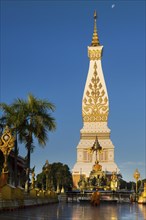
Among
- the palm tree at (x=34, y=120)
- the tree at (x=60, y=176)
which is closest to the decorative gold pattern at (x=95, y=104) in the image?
the tree at (x=60, y=176)

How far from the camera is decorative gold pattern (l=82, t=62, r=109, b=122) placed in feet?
316

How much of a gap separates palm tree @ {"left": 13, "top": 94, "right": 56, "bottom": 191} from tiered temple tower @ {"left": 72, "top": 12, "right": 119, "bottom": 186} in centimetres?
5966

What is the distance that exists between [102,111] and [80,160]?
1355 cm

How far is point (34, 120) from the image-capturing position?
28359 mm

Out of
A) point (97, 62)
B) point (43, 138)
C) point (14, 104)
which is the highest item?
point (97, 62)

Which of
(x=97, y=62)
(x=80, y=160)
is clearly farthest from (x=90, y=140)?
(x=97, y=62)

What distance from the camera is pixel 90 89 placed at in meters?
98.5

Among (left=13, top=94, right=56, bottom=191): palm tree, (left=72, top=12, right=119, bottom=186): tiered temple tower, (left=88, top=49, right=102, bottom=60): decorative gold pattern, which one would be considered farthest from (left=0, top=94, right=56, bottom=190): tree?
(left=88, top=49, right=102, bottom=60): decorative gold pattern

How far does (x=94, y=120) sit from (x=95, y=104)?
3.98 metres

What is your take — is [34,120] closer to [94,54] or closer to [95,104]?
[95,104]

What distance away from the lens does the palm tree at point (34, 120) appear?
28.1 metres

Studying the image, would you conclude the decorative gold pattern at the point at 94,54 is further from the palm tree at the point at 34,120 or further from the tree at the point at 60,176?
the palm tree at the point at 34,120

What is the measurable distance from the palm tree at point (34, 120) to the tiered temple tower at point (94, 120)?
196 ft

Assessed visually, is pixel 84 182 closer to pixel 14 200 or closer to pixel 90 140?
pixel 14 200
